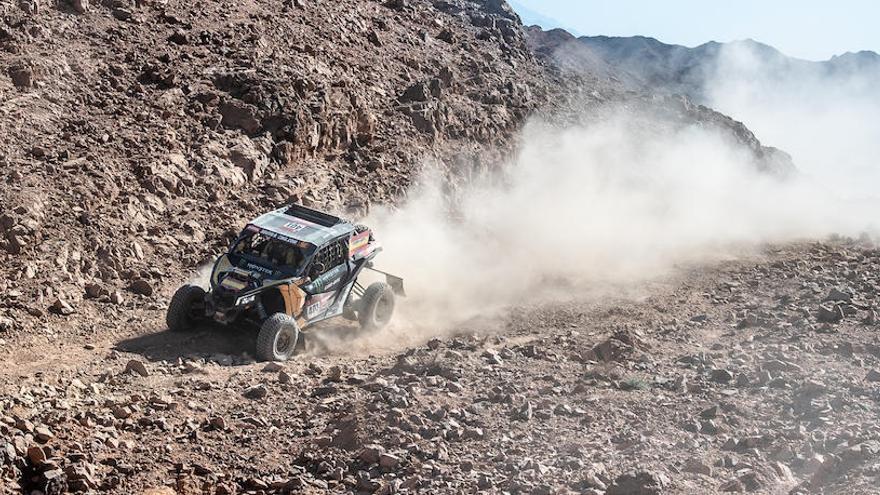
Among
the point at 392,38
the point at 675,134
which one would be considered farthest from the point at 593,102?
the point at 392,38

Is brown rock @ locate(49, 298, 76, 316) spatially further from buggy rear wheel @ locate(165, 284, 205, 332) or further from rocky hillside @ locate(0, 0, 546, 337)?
buggy rear wheel @ locate(165, 284, 205, 332)

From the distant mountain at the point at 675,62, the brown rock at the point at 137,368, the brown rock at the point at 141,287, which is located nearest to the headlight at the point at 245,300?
the brown rock at the point at 137,368

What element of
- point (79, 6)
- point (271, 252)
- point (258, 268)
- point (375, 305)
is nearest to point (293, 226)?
point (271, 252)

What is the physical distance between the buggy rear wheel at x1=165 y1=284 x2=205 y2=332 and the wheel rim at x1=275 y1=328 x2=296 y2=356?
1264 millimetres

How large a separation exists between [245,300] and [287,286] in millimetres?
615

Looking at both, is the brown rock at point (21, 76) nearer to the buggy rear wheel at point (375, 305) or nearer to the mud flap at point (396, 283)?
the mud flap at point (396, 283)

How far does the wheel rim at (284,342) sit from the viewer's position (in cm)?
1325

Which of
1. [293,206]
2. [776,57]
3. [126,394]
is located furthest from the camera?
[776,57]

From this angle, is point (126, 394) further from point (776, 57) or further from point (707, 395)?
point (776, 57)

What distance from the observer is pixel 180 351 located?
43.2ft

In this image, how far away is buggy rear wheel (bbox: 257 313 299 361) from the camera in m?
13.0

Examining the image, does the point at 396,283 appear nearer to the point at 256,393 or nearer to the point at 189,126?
the point at 256,393

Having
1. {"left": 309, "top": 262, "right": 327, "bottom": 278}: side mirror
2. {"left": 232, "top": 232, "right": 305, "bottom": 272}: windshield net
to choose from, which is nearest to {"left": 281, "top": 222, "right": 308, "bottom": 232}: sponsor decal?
{"left": 232, "top": 232, "right": 305, "bottom": 272}: windshield net

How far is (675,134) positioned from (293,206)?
16.9m
